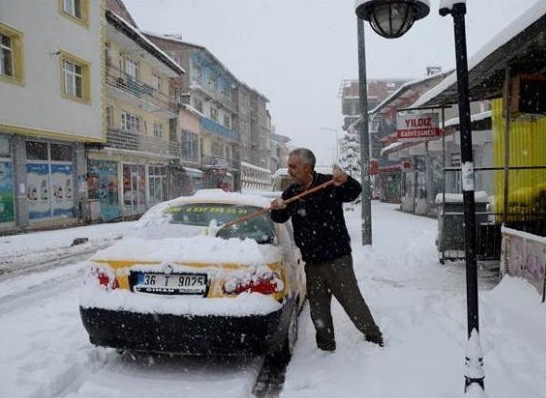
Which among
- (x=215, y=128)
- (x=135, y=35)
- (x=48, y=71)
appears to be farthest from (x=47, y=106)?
(x=215, y=128)

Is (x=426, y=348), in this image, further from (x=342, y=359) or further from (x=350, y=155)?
(x=350, y=155)

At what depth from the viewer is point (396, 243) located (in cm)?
1306

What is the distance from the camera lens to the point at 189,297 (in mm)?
3766

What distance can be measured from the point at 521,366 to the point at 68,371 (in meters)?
3.56

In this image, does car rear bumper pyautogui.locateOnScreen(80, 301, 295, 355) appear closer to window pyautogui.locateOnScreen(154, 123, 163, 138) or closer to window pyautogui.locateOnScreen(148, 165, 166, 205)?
window pyautogui.locateOnScreen(148, 165, 166, 205)

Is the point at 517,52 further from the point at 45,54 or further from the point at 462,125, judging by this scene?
the point at 45,54

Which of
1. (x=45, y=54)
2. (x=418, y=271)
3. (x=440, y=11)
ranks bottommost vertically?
(x=418, y=271)

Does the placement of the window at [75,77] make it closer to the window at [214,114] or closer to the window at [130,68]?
the window at [130,68]

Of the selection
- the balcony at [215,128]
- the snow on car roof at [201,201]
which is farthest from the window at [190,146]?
the snow on car roof at [201,201]

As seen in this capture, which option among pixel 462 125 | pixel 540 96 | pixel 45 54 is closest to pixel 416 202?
pixel 45 54

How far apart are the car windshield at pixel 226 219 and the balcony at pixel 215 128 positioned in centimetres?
4065

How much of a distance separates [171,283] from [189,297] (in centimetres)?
18

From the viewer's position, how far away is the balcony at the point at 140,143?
2628cm

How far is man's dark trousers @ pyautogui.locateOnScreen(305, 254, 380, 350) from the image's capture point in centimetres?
451
